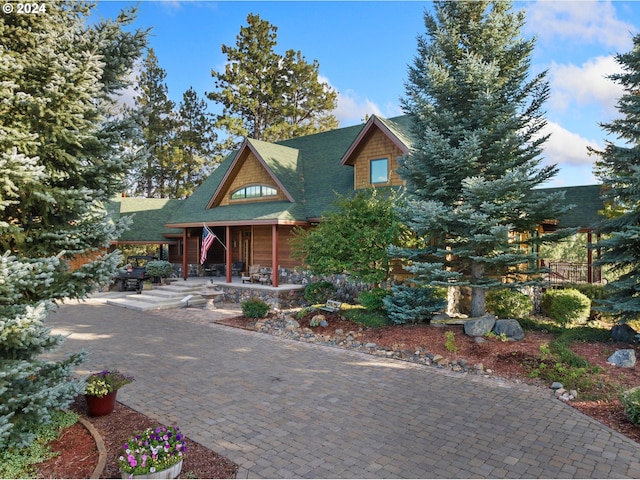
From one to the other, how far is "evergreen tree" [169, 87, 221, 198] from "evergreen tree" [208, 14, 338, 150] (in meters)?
3.21

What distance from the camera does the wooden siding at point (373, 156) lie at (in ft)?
52.2

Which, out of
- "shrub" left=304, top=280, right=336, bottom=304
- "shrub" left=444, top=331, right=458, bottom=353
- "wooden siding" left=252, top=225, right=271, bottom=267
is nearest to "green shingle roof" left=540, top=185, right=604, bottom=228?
"shrub" left=304, top=280, right=336, bottom=304

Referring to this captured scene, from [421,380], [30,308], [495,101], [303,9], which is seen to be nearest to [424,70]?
[495,101]

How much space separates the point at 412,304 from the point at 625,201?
19.1ft

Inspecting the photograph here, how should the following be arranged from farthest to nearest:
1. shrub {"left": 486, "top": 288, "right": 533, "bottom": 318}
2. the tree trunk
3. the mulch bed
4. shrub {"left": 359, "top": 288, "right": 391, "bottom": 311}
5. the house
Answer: the house
shrub {"left": 359, "top": 288, "right": 391, "bottom": 311}
shrub {"left": 486, "top": 288, "right": 533, "bottom": 318}
the tree trunk
the mulch bed

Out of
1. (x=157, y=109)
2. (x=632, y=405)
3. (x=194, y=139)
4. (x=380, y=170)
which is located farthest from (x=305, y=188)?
(x=157, y=109)

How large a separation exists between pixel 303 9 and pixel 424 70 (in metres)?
4.00

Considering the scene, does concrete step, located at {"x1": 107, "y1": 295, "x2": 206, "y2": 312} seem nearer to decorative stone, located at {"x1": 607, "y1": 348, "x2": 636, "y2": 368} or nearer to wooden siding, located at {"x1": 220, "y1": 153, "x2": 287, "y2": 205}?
wooden siding, located at {"x1": 220, "y1": 153, "x2": 287, "y2": 205}

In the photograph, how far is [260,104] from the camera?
33344 mm

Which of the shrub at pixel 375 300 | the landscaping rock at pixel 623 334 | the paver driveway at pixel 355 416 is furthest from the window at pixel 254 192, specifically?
the landscaping rock at pixel 623 334

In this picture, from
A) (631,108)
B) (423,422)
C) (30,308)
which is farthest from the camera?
(631,108)

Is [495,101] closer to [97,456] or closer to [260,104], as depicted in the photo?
[97,456]

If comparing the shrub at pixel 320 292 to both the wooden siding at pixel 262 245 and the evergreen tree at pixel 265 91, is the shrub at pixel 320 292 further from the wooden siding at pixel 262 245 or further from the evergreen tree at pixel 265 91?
the evergreen tree at pixel 265 91

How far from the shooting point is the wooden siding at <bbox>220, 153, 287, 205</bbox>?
1931 cm
